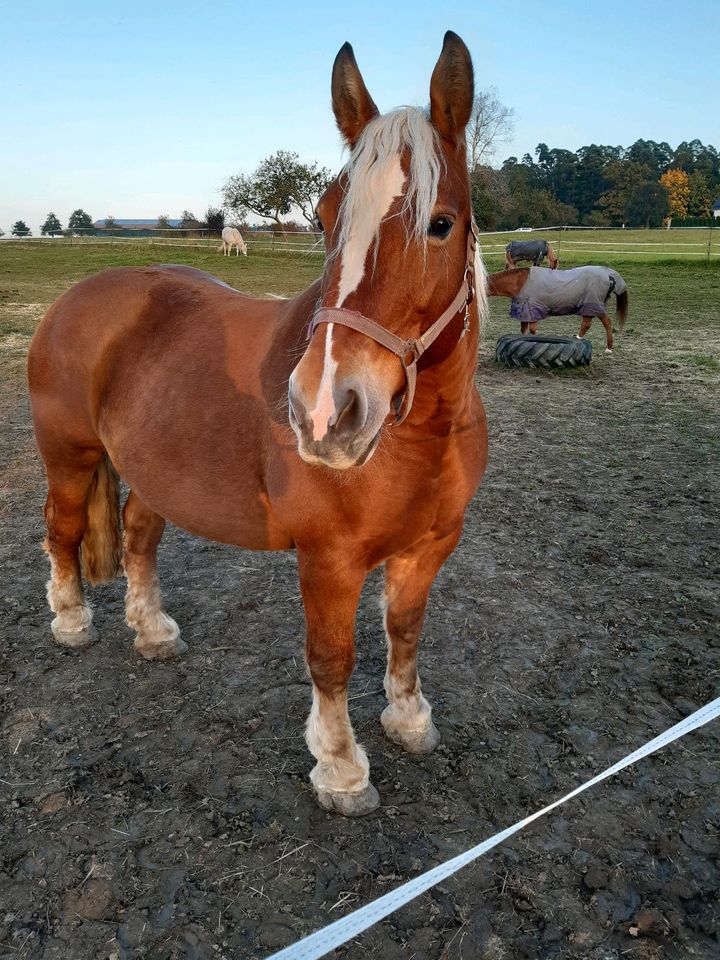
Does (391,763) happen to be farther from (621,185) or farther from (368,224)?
(621,185)

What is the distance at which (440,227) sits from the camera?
5.37ft

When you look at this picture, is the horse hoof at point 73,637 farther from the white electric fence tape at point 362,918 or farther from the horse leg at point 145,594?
the white electric fence tape at point 362,918

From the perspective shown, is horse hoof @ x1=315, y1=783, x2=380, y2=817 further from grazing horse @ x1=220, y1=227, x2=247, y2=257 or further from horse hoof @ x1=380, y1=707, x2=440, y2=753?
grazing horse @ x1=220, y1=227, x2=247, y2=257

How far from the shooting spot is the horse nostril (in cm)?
144

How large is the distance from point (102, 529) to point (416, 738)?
6.05 feet

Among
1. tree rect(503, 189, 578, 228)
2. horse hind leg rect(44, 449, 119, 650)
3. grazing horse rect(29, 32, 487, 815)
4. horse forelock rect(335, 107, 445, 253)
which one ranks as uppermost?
tree rect(503, 189, 578, 228)

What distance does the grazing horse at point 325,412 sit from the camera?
157cm

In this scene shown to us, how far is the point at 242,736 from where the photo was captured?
274 cm

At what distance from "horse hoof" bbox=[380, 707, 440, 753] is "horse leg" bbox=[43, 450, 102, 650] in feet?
5.51

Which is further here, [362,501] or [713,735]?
[713,735]

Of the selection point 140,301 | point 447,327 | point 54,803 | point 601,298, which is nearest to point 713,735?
point 447,327

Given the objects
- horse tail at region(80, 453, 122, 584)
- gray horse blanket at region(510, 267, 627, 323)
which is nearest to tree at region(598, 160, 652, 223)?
gray horse blanket at region(510, 267, 627, 323)

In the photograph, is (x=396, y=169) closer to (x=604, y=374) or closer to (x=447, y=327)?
(x=447, y=327)

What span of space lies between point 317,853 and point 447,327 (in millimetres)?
1768
